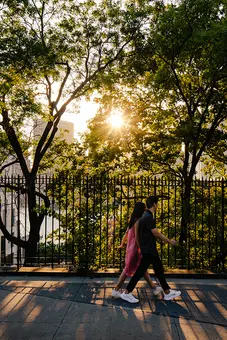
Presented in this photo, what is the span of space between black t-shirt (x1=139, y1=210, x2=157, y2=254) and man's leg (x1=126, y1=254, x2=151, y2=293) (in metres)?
0.12

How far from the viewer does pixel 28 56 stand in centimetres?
1425

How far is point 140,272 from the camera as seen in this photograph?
7031mm

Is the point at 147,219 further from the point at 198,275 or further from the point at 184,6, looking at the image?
the point at 184,6

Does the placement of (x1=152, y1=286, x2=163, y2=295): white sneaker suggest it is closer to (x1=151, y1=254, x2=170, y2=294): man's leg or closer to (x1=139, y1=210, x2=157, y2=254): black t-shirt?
(x1=151, y1=254, x2=170, y2=294): man's leg

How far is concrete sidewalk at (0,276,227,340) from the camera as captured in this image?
5.52m

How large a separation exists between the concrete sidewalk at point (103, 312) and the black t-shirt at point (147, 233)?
0.88 m

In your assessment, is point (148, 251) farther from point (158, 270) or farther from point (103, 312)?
point (103, 312)

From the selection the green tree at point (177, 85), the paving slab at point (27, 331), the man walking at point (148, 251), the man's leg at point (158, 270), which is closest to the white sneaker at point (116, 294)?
the man walking at point (148, 251)

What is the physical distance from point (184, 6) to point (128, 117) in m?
4.12

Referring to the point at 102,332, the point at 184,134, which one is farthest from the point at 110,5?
the point at 102,332

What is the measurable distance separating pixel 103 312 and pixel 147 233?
1.47m

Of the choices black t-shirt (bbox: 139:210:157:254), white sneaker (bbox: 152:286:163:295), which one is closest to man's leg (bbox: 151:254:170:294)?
black t-shirt (bbox: 139:210:157:254)

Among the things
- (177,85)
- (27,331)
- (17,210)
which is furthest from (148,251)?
(177,85)

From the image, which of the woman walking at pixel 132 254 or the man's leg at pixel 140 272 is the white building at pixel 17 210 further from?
the man's leg at pixel 140 272
